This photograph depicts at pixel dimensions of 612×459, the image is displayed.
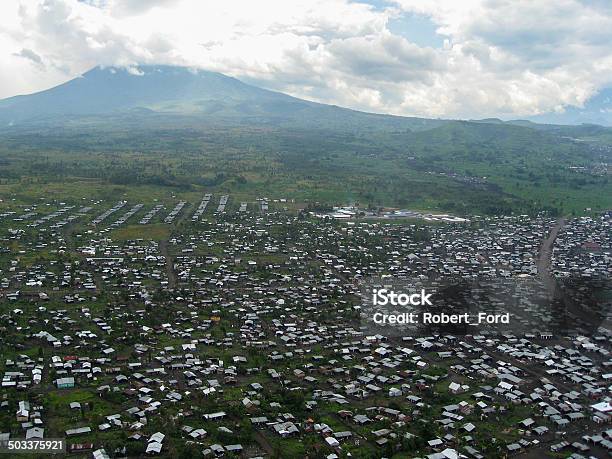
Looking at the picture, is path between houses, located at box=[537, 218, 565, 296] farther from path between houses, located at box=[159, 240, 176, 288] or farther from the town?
path between houses, located at box=[159, 240, 176, 288]

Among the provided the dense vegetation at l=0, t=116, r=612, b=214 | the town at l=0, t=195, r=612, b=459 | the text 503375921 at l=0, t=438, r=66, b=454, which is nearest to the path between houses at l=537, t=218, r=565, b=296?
the town at l=0, t=195, r=612, b=459

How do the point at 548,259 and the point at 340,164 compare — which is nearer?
the point at 548,259

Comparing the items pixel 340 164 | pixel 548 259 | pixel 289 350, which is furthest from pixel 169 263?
pixel 340 164

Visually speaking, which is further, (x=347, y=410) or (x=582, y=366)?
(x=582, y=366)

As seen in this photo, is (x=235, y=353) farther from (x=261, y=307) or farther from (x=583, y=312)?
(x=583, y=312)

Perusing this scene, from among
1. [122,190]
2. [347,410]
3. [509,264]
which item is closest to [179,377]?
[347,410]

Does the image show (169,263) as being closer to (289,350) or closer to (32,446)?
(289,350)

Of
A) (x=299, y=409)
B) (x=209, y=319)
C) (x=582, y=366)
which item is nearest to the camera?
(x=299, y=409)

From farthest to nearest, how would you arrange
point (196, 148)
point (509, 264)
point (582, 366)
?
point (196, 148) < point (509, 264) < point (582, 366)

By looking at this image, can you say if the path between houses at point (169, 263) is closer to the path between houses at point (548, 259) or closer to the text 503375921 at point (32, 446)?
the text 503375921 at point (32, 446)

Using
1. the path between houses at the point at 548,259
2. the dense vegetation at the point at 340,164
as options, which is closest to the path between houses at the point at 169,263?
the path between houses at the point at 548,259
